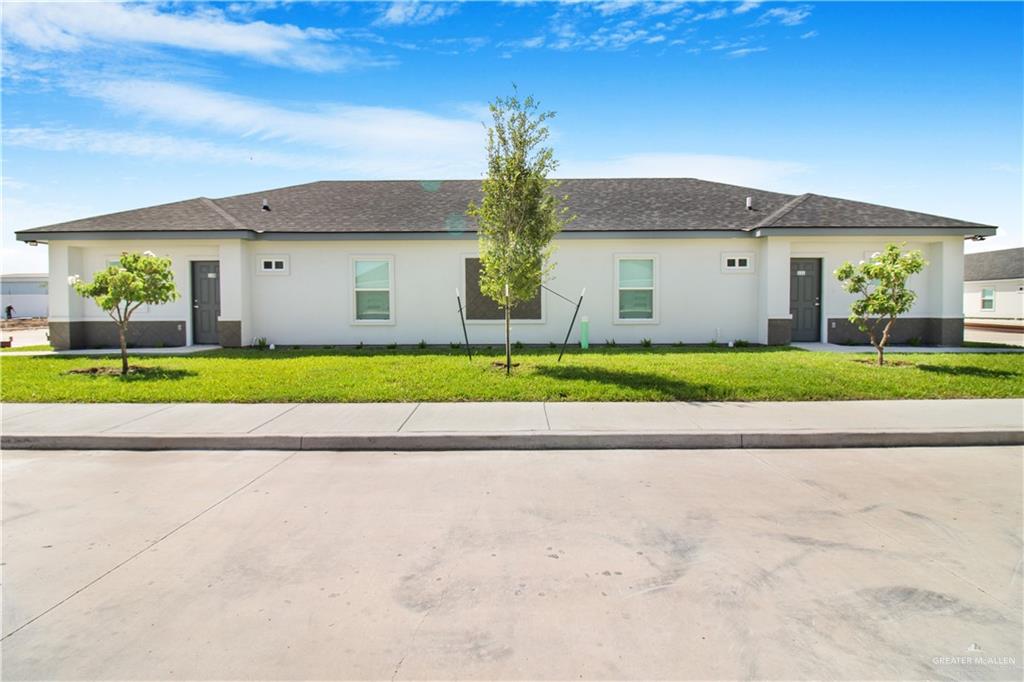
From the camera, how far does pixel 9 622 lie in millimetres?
3398

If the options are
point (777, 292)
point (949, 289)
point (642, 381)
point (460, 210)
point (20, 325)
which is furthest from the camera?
point (20, 325)

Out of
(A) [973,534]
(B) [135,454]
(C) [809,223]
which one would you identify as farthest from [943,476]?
(C) [809,223]

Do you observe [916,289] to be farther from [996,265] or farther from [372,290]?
[996,265]

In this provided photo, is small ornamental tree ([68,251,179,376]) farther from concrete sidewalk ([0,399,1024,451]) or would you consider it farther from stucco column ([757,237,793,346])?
stucco column ([757,237,793,346])

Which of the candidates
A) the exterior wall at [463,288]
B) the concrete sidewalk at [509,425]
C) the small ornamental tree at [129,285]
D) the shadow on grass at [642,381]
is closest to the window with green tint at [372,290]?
the exterior wall at [463,288]

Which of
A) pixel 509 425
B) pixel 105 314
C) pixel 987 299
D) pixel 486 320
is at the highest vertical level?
pixel 987 299

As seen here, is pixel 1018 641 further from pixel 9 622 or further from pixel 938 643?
pixel 9 622

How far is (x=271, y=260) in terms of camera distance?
57.2 feet

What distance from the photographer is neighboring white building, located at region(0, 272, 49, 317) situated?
160ft

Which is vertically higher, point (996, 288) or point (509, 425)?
point (996, 288)

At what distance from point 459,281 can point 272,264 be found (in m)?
5.31

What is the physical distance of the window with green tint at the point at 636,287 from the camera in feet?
57.1

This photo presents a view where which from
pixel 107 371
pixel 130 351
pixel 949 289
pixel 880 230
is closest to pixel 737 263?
pixel 880 230

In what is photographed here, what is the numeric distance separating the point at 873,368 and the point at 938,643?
10.1m
